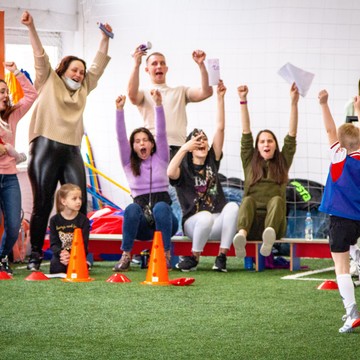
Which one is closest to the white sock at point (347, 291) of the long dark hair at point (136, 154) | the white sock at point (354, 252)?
the white sock at point (354, 252)

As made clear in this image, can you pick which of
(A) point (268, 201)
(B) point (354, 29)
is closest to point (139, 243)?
(A) point (268, 201)

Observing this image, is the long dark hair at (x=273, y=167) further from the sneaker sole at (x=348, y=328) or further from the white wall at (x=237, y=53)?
the sneaker sole at (x=348, y=328)

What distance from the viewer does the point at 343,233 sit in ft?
14.9

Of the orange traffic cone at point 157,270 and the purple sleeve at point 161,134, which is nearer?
the orange traffic cone at point 157,270

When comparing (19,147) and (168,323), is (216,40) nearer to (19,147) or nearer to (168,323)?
(19,147)

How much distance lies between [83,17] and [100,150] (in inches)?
55.8

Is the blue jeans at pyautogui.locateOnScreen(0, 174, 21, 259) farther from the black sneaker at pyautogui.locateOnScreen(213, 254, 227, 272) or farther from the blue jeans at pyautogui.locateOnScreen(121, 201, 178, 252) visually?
the black sneaker at pyautogui.locateOnScreen(213, 254, 227, 272)

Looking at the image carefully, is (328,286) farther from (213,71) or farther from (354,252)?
(213,71)

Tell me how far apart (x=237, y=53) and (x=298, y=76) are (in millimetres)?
2444

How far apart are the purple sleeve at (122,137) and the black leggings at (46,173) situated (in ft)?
1.22

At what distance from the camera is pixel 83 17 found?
397 inches

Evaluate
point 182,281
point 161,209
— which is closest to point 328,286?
point 182,281

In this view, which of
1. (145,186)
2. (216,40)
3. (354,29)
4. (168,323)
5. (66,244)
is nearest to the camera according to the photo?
(168,323)

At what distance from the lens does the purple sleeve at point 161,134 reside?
22.9 ft
